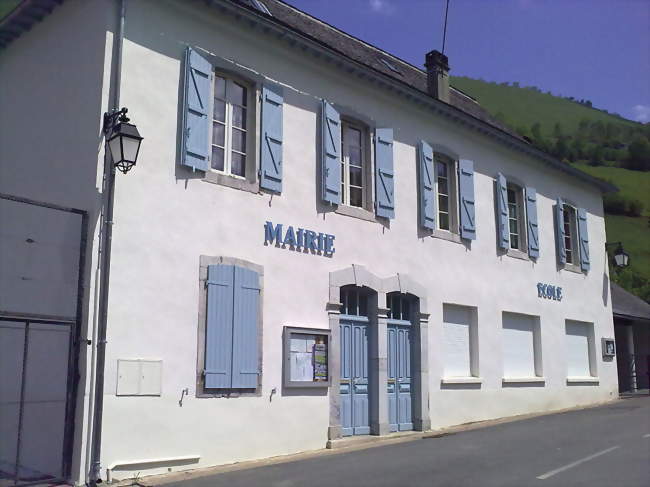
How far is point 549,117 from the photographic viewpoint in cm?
9369

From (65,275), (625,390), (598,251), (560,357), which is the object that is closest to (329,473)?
(65,275)

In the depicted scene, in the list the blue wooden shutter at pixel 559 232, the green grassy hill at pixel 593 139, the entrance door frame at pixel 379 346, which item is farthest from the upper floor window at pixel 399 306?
the green grassy hill at pixel 593 139

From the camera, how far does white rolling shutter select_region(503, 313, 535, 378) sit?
1488cm

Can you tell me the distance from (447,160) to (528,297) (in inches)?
153

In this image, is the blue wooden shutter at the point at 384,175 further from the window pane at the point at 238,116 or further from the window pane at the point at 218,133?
the window pane at the point at 218,133

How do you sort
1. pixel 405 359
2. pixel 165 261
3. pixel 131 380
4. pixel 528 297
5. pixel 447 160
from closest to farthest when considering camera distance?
pixel 131 380 → pixel 165 261 → pixel 405 359 → pixel 447 160 → pixel 528 297

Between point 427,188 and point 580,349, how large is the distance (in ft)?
24.5

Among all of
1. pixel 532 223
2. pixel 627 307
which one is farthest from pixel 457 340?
pixel 627 307

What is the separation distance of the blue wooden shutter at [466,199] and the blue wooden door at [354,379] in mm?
3561

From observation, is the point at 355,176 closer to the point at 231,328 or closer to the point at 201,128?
the point at 201,128

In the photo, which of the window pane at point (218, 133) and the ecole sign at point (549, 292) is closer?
the window pane at point (218, 133)

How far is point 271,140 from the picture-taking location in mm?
→ 10266

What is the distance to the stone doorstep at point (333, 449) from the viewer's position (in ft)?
26.4

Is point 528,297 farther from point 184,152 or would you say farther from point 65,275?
point 65,275
